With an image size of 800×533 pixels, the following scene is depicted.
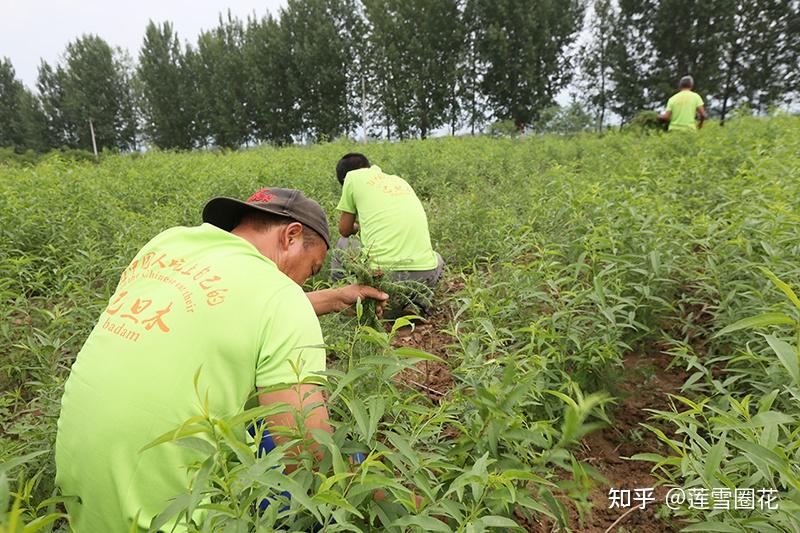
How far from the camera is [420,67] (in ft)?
93.8

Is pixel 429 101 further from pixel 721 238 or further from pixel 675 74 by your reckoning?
pixel 721 238

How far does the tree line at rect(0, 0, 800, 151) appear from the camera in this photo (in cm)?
2344

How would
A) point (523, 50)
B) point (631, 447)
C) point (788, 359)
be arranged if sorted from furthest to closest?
1. point (523, 50)
2. point (631, 447)
3. point (788, 359)

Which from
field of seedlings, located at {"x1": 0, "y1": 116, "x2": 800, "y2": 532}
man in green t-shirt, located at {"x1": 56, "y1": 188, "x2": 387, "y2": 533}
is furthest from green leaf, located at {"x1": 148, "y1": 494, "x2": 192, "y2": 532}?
man in green t-shirt, located at {"x1": 56, "y1": 188, "x2": 387, "y2": 533}

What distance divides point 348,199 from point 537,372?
300 centimetres

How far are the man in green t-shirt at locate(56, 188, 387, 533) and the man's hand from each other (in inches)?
30.7

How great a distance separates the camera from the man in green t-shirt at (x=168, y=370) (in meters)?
1.11

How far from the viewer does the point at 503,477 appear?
95 centimetres

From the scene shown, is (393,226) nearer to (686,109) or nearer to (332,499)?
(332,499)

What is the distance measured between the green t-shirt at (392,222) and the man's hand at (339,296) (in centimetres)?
125

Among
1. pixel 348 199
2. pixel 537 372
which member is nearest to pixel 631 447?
pixel 537 372

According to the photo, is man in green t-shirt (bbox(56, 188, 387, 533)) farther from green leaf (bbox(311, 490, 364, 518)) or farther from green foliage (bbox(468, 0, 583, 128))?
green foliage (bbox(468, 0, 583, 128))

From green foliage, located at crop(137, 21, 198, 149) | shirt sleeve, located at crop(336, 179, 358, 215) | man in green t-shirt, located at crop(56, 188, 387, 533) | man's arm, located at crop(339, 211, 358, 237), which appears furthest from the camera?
green foliage, located at crop(137, 21, 198, 149)

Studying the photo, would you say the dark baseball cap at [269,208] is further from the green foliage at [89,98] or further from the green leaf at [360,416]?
the green foliage at [89,98]
